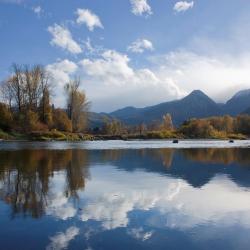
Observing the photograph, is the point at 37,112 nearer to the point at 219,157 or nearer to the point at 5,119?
the point at 5,119

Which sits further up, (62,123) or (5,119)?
(5,119)

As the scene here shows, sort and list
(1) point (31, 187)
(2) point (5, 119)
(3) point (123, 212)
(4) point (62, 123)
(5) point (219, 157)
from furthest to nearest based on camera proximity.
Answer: (4) point (62, 123)
(2) point (5, 119)
(5) point (219, 157)
(1) point (31, 187)
(3) point (123, 212)

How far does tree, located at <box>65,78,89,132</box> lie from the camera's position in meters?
105

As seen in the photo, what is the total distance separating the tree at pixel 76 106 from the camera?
10544 centimetres

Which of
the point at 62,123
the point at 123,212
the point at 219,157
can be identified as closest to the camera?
the point at 123,212

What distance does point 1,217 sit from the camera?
35.4 feet

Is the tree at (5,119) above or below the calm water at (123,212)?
above

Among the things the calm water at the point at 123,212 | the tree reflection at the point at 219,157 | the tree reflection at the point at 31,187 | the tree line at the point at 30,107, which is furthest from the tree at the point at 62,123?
the calm water at the point at 123,212

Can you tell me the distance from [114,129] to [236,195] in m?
141

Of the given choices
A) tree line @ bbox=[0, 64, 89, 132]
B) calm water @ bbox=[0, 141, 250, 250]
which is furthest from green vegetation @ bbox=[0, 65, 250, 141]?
calm water @ bbox=[0, 141, 250, 250]

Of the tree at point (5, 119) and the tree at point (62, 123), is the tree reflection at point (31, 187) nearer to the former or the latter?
the tree at point (5, 119)

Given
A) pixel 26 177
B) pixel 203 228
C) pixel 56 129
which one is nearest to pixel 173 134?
pixel 56 129

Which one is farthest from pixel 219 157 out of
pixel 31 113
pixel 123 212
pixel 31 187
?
pixel 31 113

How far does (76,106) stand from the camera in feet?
346
